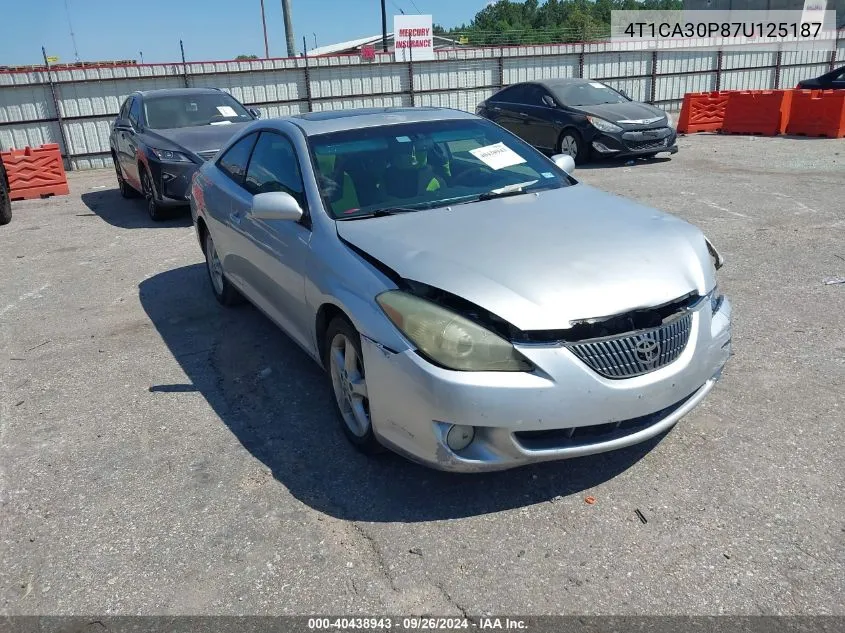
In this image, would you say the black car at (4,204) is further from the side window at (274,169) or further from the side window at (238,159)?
the side window at (274,169)

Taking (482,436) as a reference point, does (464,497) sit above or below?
below

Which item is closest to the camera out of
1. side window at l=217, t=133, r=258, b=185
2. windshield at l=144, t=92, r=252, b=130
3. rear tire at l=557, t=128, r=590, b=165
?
side window at l=217, t=133, r=258, b=185

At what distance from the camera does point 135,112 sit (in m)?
10.4

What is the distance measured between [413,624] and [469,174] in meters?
2.65

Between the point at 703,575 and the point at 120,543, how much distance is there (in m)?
2.32

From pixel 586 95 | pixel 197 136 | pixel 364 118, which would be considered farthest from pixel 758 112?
pixel 364 118

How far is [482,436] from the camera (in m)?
2.90

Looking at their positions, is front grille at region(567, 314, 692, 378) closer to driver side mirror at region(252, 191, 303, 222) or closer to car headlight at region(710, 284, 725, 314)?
car headlight at region(710, 284, 725, 314)

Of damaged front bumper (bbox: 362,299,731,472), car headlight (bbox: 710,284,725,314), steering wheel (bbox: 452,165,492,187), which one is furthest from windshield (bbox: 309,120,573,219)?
A: car headlight (bbox: 710,284,725,314)

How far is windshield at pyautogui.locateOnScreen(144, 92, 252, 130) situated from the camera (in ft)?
32.8

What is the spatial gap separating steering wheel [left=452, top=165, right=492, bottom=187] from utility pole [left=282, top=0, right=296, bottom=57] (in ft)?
65.1

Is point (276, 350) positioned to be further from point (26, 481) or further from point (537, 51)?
point (537, 51)

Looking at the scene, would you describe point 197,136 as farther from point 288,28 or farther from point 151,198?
point 288,28

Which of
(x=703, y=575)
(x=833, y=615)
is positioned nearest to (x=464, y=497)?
(x=703, y=575)
